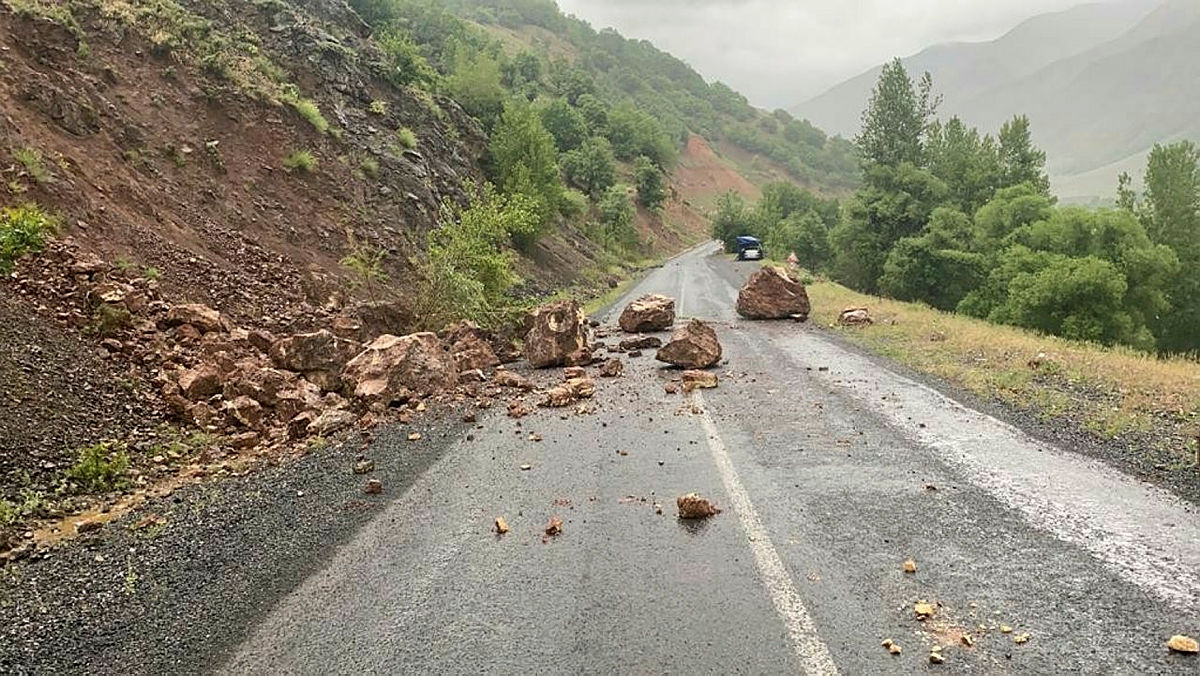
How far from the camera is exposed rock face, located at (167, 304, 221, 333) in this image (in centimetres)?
1045

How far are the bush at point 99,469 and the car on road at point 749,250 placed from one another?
52.0m

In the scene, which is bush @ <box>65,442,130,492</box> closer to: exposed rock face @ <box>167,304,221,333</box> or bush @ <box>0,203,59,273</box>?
bush @ <box>0,203,59,273</box>

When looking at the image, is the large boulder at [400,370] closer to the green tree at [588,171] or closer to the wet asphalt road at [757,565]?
the wet asphalt road at [757,565]

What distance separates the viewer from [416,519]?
20.1ft

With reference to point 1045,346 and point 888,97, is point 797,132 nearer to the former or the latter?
point 888,97

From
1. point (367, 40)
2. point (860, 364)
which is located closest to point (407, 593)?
point (860, 364)

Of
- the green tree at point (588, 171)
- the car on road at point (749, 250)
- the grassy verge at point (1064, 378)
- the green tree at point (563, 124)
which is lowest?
the grassy verge at point (1064, 378)

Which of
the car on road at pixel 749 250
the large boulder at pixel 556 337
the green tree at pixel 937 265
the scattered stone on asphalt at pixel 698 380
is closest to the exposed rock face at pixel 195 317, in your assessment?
the large boulder at pixel 556 337

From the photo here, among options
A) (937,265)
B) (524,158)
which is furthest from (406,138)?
(937,265)

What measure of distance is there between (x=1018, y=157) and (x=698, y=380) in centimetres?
4703

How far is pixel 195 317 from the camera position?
10656mm

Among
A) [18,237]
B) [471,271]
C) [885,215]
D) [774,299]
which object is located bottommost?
[774,299]

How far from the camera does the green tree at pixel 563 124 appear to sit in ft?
238

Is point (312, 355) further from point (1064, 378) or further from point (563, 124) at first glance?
point (563, 124)
